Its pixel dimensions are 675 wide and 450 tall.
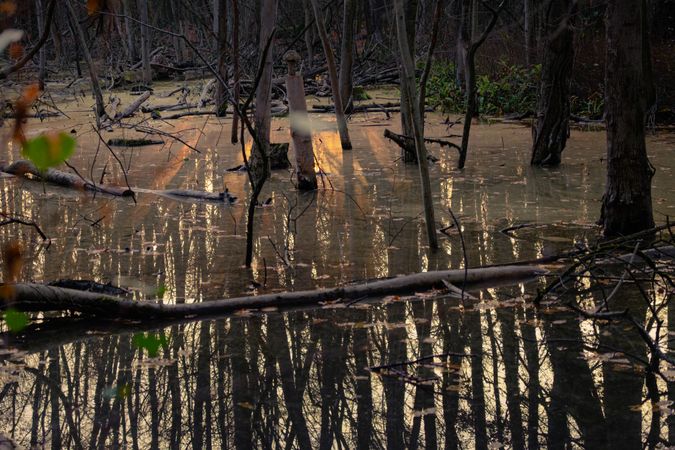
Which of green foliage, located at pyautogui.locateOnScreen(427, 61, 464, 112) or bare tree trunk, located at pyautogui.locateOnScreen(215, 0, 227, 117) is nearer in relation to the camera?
bare tree trunk, located at pyautogui.locateOnScreen(215, 0, 227, 117)

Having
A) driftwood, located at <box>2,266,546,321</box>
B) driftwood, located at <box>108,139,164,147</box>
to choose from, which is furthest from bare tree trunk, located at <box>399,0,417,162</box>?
driftwood, located at <box>2,266,546,321</box>

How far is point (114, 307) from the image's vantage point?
5992 millimetres

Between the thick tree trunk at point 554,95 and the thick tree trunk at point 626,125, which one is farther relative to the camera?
the thick tree trunk at point 554,95

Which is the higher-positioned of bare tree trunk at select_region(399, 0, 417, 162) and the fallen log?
bare tree trunk at select_region(399, 0, 417, 162)

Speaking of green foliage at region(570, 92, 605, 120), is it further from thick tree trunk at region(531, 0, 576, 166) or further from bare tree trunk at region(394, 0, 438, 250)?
bare tree trunk at region(394, 0, 438, 250)

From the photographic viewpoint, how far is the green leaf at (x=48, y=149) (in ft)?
5.35

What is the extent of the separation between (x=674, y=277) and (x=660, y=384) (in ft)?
6.91

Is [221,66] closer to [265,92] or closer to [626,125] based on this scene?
[265,92]

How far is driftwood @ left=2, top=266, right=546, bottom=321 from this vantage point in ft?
19.2

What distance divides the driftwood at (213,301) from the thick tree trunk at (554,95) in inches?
280

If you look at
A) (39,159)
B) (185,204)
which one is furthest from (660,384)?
(185,204)

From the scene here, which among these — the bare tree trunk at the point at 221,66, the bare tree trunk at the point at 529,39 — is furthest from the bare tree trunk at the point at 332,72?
the bare tree trunk at the point at 529,39

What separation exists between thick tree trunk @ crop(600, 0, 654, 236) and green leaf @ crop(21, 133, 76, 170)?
274 inches

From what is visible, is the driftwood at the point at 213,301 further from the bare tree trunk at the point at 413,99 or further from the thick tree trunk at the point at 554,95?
the thick tree trunk at the point at 554,95
